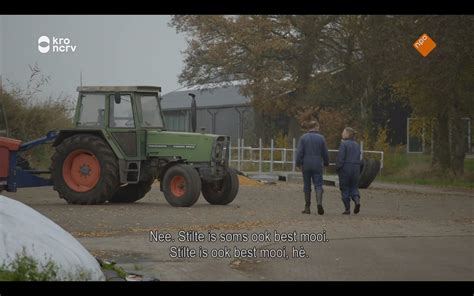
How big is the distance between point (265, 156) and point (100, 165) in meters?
3.97

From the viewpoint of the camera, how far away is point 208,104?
12047 millimetres

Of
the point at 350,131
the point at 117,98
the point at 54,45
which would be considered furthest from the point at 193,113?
the point at 54,45

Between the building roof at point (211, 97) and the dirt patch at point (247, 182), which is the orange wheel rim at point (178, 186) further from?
the dirt patch at point (247, 182)

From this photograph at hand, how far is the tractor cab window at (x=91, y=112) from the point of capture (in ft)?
44.6

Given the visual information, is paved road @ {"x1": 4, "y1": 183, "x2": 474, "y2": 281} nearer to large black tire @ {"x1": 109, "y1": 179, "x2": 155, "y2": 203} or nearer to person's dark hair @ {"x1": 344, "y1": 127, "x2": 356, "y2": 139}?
large black tire @ {"x1": 109, "y1": 179, "x2": 155, "y2": 203}

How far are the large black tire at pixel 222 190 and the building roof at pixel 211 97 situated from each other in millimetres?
2453

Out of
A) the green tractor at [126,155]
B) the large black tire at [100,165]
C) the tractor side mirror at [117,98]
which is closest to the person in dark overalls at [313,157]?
the green tractor at [126,155]

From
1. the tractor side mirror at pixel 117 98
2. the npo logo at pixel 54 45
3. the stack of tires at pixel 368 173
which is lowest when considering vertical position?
the stack of tires at pixel 368 173

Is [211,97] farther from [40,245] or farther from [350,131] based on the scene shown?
[40,245]

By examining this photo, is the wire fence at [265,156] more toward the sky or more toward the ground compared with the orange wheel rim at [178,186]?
more toward the sky
